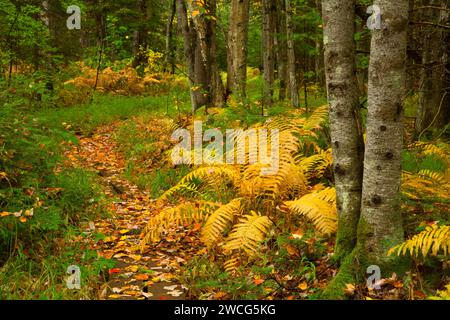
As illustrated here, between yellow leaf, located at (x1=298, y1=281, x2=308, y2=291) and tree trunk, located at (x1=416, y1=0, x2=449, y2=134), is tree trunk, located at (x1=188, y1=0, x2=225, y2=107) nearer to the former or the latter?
tree trunk, located at (x1=416, y1=0, x2=449, y2=134)

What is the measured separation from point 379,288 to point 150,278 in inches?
89.2

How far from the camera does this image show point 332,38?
393 cm

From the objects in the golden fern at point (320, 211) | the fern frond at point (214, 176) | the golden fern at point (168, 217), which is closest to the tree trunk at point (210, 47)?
the fern frond at point (214, 176)

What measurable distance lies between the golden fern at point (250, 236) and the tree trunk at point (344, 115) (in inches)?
32.6

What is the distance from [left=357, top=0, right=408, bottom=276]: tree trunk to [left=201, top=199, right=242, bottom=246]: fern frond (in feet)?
5.25

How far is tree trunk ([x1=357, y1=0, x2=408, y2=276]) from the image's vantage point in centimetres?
340

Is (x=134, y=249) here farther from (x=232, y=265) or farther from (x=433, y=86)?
(x=433, y=86)

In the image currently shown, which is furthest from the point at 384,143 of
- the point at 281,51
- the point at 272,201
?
the point at 281,51

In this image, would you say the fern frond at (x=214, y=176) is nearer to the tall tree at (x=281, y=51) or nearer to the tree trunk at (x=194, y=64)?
the tree trunk at (x=194, y=64)

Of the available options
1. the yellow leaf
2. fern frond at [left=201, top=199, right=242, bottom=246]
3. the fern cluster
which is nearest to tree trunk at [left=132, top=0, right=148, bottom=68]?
the fern cluster

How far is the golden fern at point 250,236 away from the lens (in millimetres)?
4367

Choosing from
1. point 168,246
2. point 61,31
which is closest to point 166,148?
point 168,246

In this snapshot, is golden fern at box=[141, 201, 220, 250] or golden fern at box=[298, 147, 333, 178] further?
golden fern at box=[298, 147, 333, 178]

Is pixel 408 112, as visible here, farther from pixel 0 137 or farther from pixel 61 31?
pixel 61 31
